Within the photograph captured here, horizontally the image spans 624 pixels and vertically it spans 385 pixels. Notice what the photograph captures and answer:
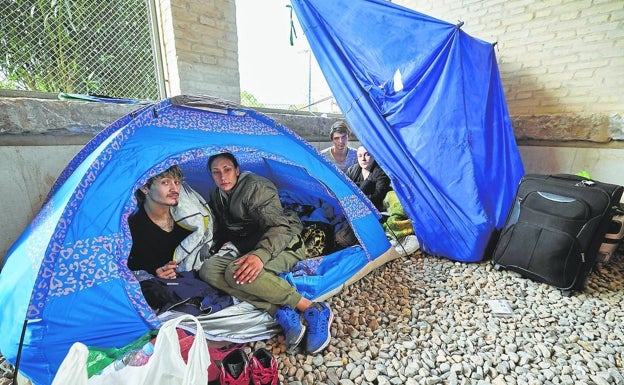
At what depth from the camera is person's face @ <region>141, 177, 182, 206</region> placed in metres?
1.42

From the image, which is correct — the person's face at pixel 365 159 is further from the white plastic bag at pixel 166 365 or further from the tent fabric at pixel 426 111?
the white plastic bag at pixel 166 365

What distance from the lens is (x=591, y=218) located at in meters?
1.63

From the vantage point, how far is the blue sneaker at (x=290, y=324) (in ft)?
4.28

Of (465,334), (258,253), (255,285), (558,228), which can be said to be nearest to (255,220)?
(258,253)

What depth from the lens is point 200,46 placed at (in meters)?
2.68

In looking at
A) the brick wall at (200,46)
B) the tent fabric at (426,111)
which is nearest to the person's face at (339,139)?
the tent fabric at (426,111)

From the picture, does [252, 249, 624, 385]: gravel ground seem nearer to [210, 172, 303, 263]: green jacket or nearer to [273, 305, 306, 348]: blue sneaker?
[273, 305, 306, 348]: blue sneaker

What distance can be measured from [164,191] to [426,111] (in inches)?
68.5

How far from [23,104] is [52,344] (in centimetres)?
144

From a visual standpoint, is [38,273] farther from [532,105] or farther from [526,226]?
[532,105]

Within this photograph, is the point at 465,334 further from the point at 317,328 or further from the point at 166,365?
the point at 166,365

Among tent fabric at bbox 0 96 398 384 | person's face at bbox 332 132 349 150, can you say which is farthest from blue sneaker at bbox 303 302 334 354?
person's face at bbox 332 132 349 150

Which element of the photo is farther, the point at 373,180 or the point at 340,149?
the point at 340,149

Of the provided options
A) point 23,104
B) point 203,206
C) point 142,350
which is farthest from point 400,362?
point 23,104
